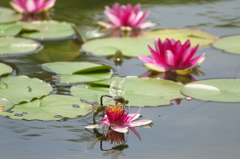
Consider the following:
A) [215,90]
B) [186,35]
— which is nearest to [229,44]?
[186,35]

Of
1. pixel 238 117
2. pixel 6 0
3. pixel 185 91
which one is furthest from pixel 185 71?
pixel 6 0

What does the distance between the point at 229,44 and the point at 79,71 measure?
101 centimetres

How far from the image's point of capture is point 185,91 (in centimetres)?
213

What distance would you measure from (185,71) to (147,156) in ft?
3.35

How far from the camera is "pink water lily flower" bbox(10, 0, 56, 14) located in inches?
149

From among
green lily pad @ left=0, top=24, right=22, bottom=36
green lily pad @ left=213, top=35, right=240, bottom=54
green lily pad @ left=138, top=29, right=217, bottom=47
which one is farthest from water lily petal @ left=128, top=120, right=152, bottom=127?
green lily pad @ left=0, top=24, right=22, bottom=36

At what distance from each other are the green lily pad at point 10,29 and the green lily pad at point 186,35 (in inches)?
34.1

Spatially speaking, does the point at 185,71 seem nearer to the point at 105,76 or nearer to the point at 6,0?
the point at 105,76

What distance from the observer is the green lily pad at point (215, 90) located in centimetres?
205

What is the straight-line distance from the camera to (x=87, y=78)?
233cm

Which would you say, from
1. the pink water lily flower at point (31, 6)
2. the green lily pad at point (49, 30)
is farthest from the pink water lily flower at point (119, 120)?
the pink water lily flower at point (31, 6)

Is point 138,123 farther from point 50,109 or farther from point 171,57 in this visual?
point 171,57

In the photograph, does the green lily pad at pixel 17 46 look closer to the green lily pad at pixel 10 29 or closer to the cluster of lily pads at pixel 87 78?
→ the cluster of lily pads at pixel 87 78

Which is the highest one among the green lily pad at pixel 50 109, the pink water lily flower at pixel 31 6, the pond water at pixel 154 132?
the pink water lily flower at pixel 31 6
